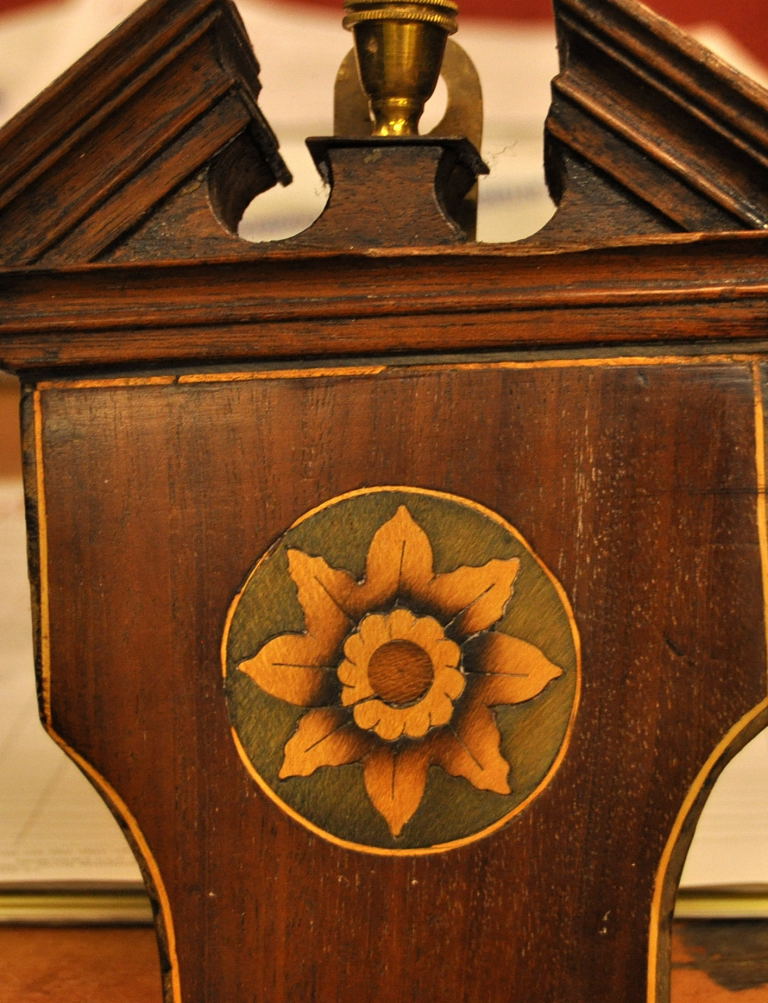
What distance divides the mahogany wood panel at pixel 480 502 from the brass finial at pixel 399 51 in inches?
6.9

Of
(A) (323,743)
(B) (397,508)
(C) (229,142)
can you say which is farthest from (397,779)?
(C) (229,142)

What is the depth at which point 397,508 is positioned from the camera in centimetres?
82

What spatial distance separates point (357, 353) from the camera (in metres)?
0.82

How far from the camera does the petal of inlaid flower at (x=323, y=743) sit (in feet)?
2.72

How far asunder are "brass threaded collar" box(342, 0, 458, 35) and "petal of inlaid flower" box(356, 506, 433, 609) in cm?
30

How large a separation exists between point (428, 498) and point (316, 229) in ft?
0.58

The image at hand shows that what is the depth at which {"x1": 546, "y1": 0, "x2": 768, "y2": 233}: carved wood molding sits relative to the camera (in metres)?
0.78

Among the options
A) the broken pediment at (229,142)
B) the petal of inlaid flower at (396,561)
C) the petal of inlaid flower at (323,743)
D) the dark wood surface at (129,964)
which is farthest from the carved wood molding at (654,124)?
the dark wood surface at (129,964)

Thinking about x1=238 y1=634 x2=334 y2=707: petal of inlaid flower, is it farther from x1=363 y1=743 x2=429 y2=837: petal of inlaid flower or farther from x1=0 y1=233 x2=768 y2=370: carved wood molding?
x1=0 y1=233 x2=768 y2=370: carved wood molding

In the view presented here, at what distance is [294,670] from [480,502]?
0.15m

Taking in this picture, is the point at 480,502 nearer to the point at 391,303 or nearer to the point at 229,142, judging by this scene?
the point at 391,303

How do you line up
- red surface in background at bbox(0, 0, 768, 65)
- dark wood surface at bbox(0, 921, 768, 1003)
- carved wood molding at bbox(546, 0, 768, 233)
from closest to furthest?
1. carved wood molding at bbox(546, 0, 768, 233)
2. dark wood surface at bbox(0, 921, 768, 1003)
3. red surface in background at bbox(0, 0, 768, 65)

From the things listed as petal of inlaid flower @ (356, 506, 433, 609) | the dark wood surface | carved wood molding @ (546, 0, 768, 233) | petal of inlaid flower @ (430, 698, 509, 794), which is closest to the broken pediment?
carved wood molding @ (546, 0, 768, 233)

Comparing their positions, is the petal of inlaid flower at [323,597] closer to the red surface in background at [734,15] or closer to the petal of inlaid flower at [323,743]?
the petal of inlaid flower at [323,743]
